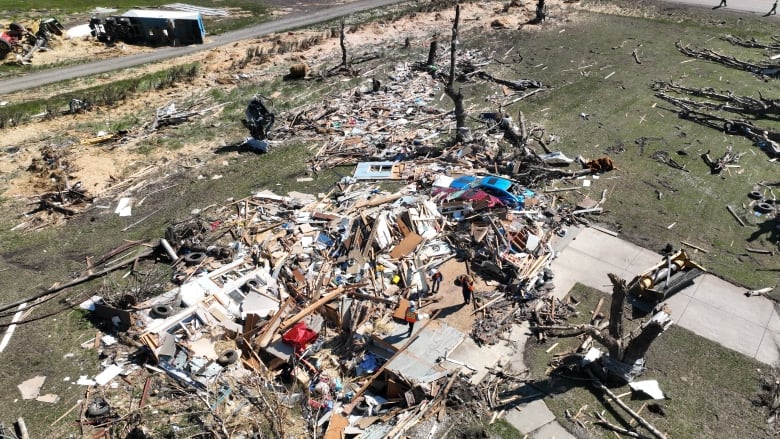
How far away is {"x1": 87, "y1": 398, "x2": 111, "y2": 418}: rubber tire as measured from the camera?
1034cm

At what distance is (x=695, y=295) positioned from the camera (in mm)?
13336

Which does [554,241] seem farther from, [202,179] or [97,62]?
[97,62]

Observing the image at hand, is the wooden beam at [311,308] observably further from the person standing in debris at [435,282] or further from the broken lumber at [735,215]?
the broken lumber at [735,215]

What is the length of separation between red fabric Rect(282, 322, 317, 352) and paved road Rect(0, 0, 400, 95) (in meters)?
27.3

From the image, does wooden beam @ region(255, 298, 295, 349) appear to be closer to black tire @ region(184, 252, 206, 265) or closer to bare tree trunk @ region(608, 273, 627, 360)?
black tire @ region(184, 252, 206, 265)

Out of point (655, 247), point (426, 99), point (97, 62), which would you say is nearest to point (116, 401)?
point (655, 247)

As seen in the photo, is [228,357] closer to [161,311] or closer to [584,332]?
[161,311]

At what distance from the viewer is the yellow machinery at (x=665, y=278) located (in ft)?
42.6

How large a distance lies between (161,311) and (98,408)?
8.87 ft

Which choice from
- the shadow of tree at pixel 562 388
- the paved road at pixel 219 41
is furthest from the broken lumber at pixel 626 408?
the paved road at pixel 219 41

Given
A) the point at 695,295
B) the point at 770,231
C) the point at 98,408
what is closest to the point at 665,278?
the point at 695,295

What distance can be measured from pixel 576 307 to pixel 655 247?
4.03 meters

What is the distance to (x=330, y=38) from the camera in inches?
1329

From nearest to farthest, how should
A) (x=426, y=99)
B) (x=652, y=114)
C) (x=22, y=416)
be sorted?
(x=22, y=416)
(x=652, y=114)
(x=426, y=99)
